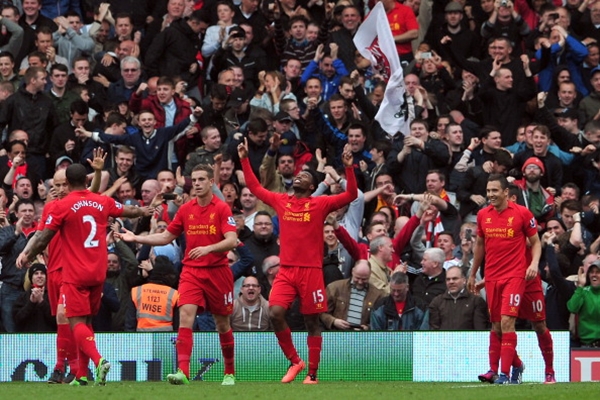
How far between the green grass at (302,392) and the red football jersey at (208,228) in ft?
4.82

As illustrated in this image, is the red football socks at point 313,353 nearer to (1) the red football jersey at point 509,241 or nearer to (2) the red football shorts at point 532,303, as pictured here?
(1) the red football jersey at point 509,241

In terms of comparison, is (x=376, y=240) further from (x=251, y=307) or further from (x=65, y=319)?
(x=65, y=319)

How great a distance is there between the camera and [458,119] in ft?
81.8

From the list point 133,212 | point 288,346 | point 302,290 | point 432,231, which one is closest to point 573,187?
point 432,231

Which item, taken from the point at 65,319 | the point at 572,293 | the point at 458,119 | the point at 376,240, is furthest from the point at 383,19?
the point at 65,319

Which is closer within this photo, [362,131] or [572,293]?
[572,293]

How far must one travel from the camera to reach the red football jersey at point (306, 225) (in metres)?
Answer: 18.1

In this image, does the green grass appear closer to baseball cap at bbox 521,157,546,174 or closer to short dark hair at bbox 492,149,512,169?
baseball cap at bbox 521,157,546,174

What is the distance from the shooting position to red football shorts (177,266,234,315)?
1775 centimetres

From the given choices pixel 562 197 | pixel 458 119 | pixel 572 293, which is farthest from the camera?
pixel 458 119

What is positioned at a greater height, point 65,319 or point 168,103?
point 168,103

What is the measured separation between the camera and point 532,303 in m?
18.0

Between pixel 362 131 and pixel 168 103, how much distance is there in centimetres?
362

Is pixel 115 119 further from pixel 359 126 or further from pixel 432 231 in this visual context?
pixel 432 231
